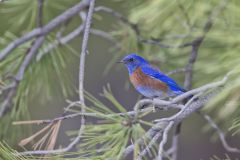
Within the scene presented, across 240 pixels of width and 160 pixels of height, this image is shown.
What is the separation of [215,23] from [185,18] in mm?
129

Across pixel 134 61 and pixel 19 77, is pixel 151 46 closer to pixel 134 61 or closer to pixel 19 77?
pixel 134 61

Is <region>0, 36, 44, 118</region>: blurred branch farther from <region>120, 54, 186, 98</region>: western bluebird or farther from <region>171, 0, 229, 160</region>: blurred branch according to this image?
<region>171, 0, 229, 160</region>: blurred branch

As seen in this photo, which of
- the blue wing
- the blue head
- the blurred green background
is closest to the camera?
the blurred green background

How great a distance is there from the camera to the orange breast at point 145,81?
2182mm

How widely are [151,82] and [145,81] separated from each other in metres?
0.03

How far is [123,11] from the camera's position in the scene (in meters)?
3.16

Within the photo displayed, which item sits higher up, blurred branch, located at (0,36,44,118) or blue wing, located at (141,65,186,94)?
blurred branch, located at (0,36,44,118)

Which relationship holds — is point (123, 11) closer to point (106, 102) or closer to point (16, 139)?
point (16, 139)

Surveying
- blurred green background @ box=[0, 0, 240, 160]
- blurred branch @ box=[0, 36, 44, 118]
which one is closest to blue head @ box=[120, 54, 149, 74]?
blurred green background @ box=[0, 0, 240, 160]

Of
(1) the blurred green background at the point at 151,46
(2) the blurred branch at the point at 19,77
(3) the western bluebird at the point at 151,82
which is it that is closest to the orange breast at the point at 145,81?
(3) the western bluebird at the point at 151,82

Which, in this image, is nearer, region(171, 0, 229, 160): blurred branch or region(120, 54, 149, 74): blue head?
region(171, 0, 229, 160): blurred branch

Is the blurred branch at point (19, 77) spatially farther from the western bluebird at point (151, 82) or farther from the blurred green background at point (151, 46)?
the western bluebird at point (151, 82)

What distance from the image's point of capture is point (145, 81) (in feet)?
7.22

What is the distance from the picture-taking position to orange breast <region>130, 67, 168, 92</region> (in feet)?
7.16
